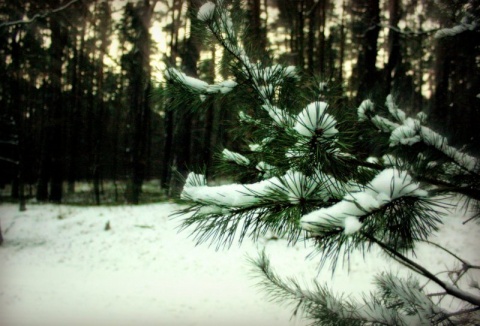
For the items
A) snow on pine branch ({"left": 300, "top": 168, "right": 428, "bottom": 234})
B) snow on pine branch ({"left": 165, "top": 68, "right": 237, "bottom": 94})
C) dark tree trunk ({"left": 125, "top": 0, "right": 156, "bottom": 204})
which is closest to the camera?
snow on pine branch ({"left": 300, "top": 168, "right": 428, "bottom": 234})

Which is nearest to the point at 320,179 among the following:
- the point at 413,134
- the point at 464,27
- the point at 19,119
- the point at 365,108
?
the point at 413,134

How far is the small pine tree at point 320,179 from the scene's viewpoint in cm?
62

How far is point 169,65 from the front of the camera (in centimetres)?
117

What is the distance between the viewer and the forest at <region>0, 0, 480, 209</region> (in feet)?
5.26

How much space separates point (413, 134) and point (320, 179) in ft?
2.25

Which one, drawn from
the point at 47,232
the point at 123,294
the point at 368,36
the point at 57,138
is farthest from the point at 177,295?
the point at 57,138

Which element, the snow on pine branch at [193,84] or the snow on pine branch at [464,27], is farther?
the snow on pine branch at [464,27]

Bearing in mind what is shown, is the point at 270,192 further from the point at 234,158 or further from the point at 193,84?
the point at 193,84

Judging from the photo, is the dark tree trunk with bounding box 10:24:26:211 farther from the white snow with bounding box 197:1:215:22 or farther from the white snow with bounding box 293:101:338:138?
Result: the white snow with bounding box 293:101:338:138

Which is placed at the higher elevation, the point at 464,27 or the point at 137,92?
the point at 137,92

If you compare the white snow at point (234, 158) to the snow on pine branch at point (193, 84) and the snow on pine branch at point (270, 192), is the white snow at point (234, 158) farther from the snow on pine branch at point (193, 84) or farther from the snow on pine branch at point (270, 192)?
the snow on pine branch at point (270, 192)

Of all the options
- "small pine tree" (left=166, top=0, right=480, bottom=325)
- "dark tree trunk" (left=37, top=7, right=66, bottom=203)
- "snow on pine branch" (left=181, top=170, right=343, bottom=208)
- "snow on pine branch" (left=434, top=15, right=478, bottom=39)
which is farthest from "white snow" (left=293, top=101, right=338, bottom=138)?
"dark tree trunk" (left=37, top=7, right=66, bottom=203)

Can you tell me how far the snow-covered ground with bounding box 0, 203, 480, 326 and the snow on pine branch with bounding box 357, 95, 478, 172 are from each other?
2099 mm

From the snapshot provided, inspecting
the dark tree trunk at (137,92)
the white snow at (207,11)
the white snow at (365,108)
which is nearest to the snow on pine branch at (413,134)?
the white snow at (365,108)
